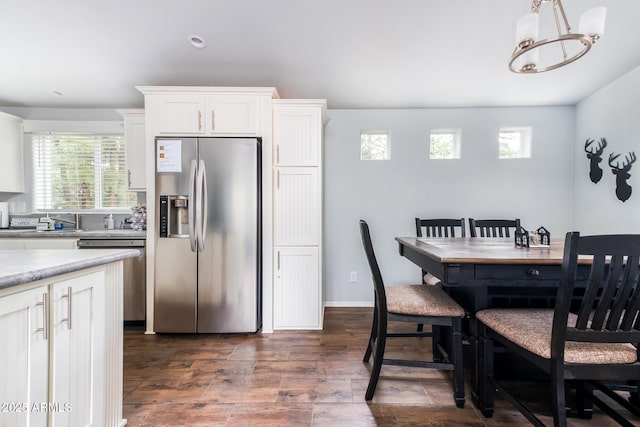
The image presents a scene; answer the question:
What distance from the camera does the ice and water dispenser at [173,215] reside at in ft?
8.56

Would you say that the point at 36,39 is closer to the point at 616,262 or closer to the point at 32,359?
the point at 32,359

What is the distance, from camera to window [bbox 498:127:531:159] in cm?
352

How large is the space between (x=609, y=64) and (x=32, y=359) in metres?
4.21

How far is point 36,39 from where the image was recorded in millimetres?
2422

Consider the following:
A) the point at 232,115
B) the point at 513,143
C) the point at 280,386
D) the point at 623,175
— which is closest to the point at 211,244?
the point at 232,115

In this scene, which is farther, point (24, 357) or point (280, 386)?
point (280, 386)

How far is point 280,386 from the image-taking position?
188 centimetres

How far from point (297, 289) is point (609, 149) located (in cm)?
328

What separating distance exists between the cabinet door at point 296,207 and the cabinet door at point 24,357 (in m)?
1.86

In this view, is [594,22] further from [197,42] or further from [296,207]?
[197,42]

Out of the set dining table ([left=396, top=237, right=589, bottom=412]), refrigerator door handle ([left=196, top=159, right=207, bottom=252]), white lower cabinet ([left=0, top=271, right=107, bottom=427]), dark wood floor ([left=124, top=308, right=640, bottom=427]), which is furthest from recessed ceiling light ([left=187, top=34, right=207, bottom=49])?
dark wood floor ([left=124, top=308, right=640, bottom=427])

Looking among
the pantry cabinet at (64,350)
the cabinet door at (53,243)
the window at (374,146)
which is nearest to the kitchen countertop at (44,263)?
the pantry cabinet at (64,350)

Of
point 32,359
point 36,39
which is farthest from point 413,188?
point 36,39

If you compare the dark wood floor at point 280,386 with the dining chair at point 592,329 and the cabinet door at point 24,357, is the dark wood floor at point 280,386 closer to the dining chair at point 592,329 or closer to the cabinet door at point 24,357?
the dining chair at point 592,329
